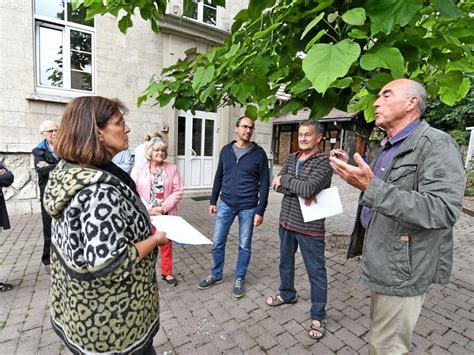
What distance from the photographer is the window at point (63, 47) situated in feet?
21.6

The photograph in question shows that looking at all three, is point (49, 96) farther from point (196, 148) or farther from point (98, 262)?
point (98, 262)

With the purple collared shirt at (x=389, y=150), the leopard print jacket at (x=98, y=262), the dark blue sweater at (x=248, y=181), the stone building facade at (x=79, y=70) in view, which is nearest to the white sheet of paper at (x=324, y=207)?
the purple collared shirt at (x=389, y=150)

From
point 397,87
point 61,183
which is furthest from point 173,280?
point 397,87

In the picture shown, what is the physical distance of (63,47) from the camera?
6887 millimetres

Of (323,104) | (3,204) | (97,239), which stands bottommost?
(3,204)

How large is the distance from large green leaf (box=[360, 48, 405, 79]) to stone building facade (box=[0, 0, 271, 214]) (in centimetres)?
521

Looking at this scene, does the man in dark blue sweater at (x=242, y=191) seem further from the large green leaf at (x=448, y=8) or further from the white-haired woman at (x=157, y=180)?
the large green leaf at (x=448, y=8)

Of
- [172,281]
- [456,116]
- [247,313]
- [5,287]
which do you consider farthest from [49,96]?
[456,116]

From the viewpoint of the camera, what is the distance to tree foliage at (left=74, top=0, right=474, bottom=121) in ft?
3.84

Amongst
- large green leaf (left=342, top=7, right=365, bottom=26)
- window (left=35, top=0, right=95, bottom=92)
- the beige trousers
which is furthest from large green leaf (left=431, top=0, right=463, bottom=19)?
window (left=35, top=0, right=95, bottom=92)

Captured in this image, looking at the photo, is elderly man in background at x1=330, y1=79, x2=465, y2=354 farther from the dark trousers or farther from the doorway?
the doorway

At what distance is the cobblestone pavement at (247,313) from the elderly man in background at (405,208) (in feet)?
3.65

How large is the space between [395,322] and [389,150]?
1.05 meters

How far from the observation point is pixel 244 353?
2408mm
